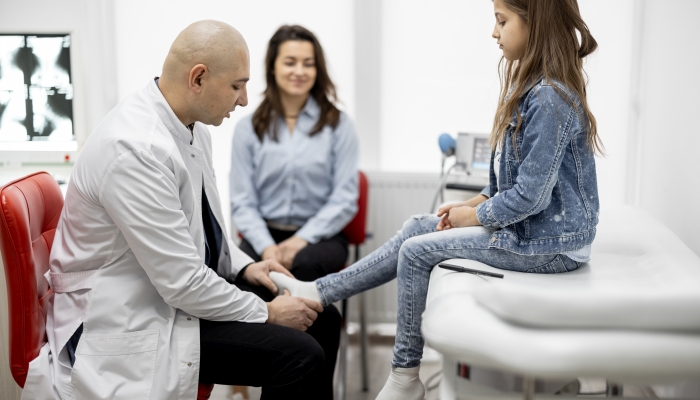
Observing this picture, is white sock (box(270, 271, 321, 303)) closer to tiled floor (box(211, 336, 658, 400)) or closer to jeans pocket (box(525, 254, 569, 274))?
jeans pocket (box(525, 254, 569, 274))

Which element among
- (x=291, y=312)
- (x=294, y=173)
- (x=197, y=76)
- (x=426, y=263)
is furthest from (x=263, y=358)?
(x=294, y=173)

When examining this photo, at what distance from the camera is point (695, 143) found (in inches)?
72.8

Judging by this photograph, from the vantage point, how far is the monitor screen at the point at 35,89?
2.51m

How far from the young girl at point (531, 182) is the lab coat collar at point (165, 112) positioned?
1.93 ft

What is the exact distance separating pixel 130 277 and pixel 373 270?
0.59 m

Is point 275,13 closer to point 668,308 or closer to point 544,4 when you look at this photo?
point 544,4


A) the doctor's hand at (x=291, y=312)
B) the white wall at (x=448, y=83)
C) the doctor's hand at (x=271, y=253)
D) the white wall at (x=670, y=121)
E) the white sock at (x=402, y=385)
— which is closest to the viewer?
the white sock at (x=402, y=385)

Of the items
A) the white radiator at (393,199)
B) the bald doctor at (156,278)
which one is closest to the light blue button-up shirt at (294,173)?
the white radiator at (393,199)

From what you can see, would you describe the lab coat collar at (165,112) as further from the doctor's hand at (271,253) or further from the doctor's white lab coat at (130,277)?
the doctor's hand at (271,253)

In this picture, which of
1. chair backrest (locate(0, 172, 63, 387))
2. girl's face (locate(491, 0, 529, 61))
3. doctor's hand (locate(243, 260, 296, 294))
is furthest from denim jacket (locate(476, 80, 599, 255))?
Answer: chair backrest (locate(0, 172, 63, 387))

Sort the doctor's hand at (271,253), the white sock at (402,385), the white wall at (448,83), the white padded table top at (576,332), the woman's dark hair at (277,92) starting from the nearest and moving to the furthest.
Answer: the white padded table top at (576,332) → the white sock at (402,385) → the doctor's hand at (271,253) → the woman's dark hair at (277,92) → the white wall at (448,83)

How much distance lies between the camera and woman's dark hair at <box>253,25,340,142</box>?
8.36 feet

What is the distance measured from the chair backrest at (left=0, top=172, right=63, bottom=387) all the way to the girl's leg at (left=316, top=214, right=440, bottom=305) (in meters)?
0.67

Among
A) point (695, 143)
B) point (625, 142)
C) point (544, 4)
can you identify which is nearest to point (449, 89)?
point (625, 142)
